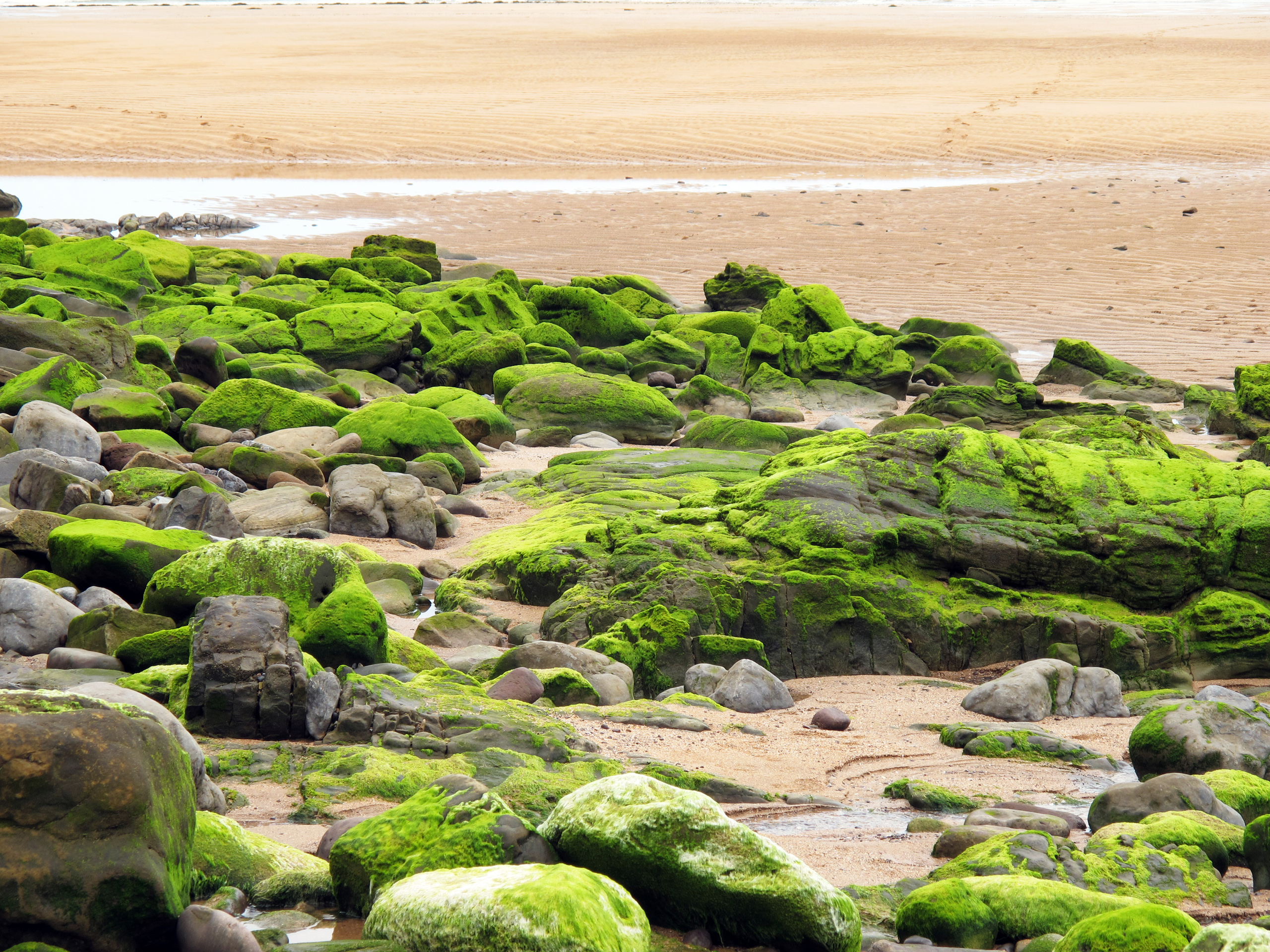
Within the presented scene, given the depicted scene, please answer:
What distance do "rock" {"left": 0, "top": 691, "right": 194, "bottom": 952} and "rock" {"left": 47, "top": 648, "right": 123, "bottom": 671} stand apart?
1.90 meters

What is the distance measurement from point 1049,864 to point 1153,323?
1123 centimetres

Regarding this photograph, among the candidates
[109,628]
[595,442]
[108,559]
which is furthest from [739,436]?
[109,628]

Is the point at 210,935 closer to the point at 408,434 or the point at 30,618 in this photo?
the point at 30,618

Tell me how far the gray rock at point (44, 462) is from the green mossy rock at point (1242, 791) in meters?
5.58

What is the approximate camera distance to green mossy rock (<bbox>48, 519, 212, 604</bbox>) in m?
5.38

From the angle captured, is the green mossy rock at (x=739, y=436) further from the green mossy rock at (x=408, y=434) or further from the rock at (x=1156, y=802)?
the rock at (x=1156, y=802)

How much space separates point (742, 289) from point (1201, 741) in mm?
10150

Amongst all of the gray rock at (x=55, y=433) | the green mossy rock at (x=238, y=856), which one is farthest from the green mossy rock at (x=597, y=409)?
the green mossy rock at (x=238, y=856)

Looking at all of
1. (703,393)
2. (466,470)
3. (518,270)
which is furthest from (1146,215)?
(466,470)

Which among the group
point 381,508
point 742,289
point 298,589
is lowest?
point 381,508

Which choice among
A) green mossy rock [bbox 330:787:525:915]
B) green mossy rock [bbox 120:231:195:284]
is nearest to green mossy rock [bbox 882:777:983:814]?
green mossy rock [bbox 330:787:525:915]

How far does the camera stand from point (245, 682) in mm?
4113

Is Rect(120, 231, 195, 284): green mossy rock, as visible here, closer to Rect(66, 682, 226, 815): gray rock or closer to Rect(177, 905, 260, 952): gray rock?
Rect(66, 682, 226, 815): gray rock

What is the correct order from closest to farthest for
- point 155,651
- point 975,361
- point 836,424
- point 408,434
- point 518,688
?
point 155,651 → point 518,688 → point 408,434 → point 836,424 → point 975,361
